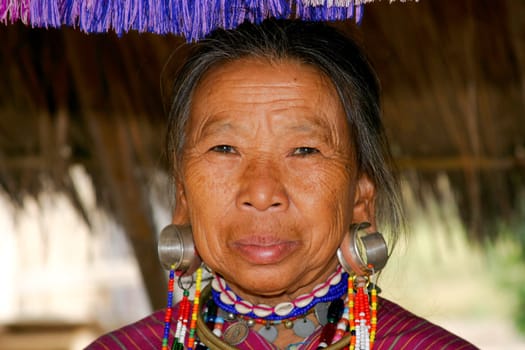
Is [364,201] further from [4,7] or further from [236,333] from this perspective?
[4,7]

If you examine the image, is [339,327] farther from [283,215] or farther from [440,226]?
[440,226]

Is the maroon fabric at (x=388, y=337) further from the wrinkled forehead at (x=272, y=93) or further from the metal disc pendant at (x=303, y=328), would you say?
the wrinkled forehead at (x=272, y=93)

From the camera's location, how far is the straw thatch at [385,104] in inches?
134

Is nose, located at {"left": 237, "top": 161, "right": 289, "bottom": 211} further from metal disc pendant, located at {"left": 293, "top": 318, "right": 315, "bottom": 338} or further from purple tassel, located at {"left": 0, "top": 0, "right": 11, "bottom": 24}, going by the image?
purple tassel, located at {"left": 0, "top": 0, "right": 11, "bottom": 24}

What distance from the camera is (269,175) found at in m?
1.99

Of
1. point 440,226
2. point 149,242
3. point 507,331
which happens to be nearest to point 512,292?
point 507,331

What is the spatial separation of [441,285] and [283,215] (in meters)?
12.4

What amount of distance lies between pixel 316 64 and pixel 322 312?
1.91ft

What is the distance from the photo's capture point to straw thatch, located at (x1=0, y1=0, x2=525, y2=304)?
3.39 metres

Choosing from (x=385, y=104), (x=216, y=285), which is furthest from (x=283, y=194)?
(x=385, y=104)

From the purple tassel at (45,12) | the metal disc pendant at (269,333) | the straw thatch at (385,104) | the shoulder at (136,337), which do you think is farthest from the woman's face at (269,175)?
the straw thatch at (385,104)

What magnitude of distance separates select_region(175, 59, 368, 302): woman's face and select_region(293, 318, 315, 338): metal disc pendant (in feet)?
0.30

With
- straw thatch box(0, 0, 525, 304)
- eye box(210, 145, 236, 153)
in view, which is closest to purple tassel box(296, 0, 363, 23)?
eye box(210, 145, 236, 153)

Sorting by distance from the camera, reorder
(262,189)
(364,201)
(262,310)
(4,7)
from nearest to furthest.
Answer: (4,7) < (262,189) < (262,310) < (364,201)
